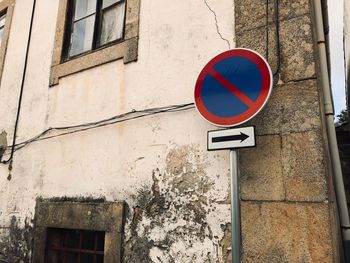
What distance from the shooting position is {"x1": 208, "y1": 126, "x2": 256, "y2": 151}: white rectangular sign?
1.87 metres

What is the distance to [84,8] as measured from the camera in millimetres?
4117

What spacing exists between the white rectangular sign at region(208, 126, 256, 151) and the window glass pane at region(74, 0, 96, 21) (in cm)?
276

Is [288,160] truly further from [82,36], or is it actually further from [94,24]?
[82,36]

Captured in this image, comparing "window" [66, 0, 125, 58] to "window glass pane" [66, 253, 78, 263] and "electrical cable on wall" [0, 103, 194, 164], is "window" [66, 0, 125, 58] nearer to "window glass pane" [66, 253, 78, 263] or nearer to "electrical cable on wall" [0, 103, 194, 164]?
"electrical cable on wall" [0, 103, 194, 164]

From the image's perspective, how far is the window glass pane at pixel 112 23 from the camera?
3.63 meters

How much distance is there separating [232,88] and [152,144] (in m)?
1.07

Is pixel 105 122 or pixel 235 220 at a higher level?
pixel 105 122

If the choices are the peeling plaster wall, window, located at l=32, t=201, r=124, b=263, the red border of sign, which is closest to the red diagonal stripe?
the red border of sign

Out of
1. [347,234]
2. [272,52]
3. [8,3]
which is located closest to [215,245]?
[347,234]

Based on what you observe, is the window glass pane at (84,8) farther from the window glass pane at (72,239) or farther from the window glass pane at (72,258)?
the window glass pane at (72,258)

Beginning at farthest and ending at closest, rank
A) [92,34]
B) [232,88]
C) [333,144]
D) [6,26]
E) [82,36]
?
[6,26] → [82,36] → [92,34] → [333,144] → [232,88]

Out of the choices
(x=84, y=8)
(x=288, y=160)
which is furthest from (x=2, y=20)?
(x=288, y=160)

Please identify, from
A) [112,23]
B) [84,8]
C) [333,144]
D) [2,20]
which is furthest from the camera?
[2,20]

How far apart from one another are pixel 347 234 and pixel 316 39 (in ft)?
4.69
